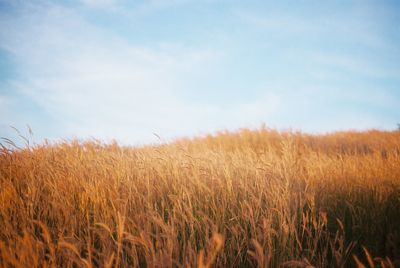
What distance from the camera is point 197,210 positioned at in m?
3.01

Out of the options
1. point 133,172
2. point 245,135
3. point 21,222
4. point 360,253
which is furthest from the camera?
point 245,135

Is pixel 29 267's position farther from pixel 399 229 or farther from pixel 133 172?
pixel 399 229

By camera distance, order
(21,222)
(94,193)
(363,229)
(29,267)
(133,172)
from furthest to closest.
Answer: (133,172) → (363,229) → (94,193) → (21,222) → (29,267)

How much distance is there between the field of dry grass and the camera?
7.27 ft

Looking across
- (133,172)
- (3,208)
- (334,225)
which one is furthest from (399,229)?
(3,208)

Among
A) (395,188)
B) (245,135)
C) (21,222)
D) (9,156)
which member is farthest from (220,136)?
(21,222)

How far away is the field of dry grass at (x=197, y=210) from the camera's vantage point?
7.27ft

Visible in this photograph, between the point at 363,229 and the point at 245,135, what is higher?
the point at 245,135

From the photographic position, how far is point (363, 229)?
131 inches

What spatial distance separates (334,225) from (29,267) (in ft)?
11.0

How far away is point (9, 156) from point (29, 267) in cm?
315

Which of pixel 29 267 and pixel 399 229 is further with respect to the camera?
pixel 399 229

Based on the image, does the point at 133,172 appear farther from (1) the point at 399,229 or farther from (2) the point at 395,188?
(2) the point at 395,188

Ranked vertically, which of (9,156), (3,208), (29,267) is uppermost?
(9,156)
